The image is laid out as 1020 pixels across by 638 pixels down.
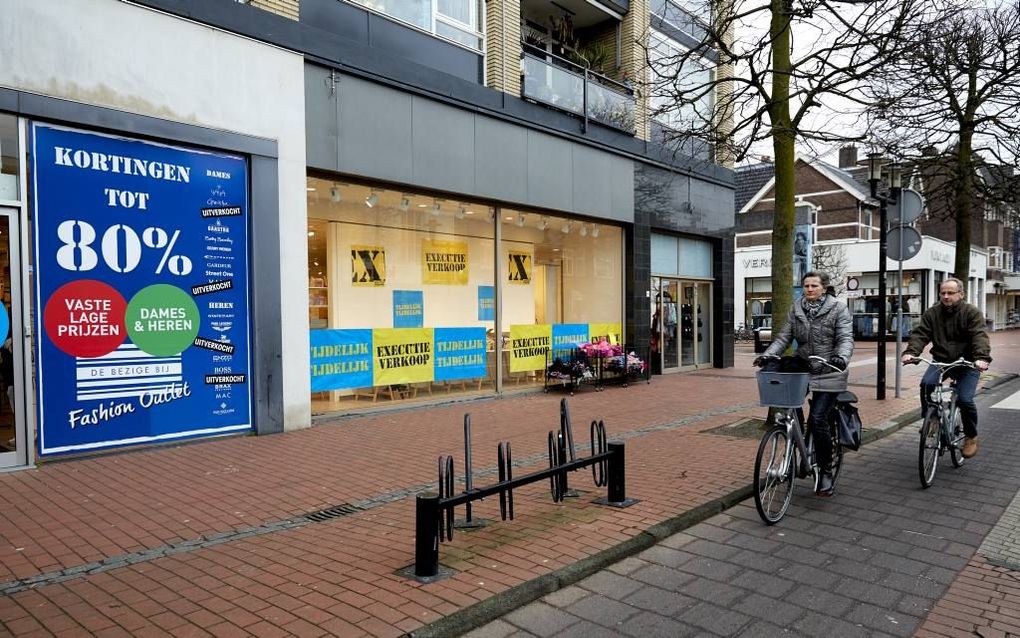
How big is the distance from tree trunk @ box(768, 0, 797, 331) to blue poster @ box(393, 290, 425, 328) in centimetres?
567

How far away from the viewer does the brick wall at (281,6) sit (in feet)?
28.1

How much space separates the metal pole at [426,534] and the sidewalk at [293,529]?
0.13m

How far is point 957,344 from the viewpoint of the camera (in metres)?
6.52

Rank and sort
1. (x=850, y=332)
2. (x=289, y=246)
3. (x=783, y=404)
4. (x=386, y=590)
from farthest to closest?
1. (x=289, y=246)
2. (x=850, y=332)
3. (x=783, y=404)
4. (x=386, y=590)

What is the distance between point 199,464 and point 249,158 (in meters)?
3.82

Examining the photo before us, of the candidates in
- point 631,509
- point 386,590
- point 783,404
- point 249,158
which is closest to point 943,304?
point 783,404

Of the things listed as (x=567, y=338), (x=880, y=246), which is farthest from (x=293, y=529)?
(x=880, y=246)

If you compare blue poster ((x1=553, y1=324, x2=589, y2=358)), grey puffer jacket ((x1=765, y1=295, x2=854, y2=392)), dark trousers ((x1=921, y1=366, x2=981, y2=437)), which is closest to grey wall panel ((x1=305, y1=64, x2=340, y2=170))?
blue poster ((x1=553, y1=324, x2=589, y2=358))

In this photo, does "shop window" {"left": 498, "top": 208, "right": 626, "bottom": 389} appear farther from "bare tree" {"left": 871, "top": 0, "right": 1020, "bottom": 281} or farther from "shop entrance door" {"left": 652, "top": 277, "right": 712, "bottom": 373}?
"bare tree" {"left": 871, "top": 0, "right": 1020, "bottom": 281}

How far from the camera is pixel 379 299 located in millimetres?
10945

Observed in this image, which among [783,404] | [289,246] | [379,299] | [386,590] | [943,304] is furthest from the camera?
[379,299]

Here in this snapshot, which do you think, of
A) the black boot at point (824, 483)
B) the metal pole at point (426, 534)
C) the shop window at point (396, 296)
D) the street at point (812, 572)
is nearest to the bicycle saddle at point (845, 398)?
the black boot at point (824, 483)

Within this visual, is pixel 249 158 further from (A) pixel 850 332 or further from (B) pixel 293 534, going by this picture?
(A) pixel 850 332

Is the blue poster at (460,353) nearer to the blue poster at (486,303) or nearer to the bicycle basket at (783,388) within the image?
the blue poster at (486,303)
